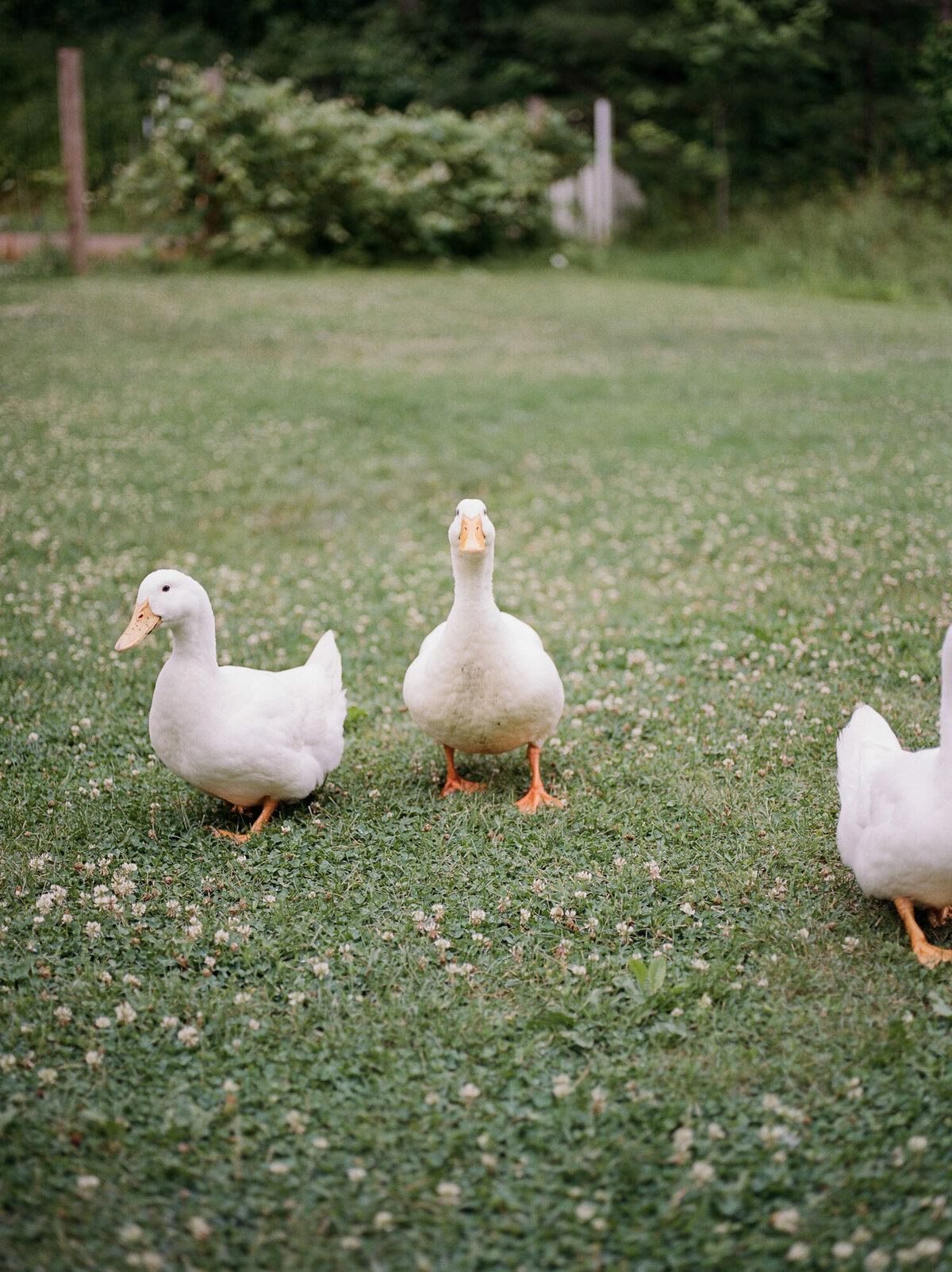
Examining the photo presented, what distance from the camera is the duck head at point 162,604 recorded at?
3.59 m

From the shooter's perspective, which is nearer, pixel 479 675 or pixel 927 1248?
pixel 927 1248

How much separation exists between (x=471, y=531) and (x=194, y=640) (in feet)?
3.42

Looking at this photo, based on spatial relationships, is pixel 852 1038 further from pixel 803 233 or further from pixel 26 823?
pixel 803 233

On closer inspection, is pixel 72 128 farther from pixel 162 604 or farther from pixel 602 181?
pixel 162 604

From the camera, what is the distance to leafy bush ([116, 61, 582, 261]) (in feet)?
61.4

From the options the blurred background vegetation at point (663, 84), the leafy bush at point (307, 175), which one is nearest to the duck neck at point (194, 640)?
the blurred background vegetation at point (663, 84)

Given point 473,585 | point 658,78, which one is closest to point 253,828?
point 473,585

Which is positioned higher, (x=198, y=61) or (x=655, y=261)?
(x=198, y=61)

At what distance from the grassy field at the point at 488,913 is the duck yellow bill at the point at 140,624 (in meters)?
0.76

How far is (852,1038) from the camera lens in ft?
9.05

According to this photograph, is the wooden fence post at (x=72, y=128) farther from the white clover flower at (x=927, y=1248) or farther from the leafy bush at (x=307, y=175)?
the white clover flower at (x=927, y=1248)

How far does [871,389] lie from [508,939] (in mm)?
9167

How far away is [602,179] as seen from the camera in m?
22.7

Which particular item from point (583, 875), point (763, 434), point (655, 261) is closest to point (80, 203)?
point (655, 261)
